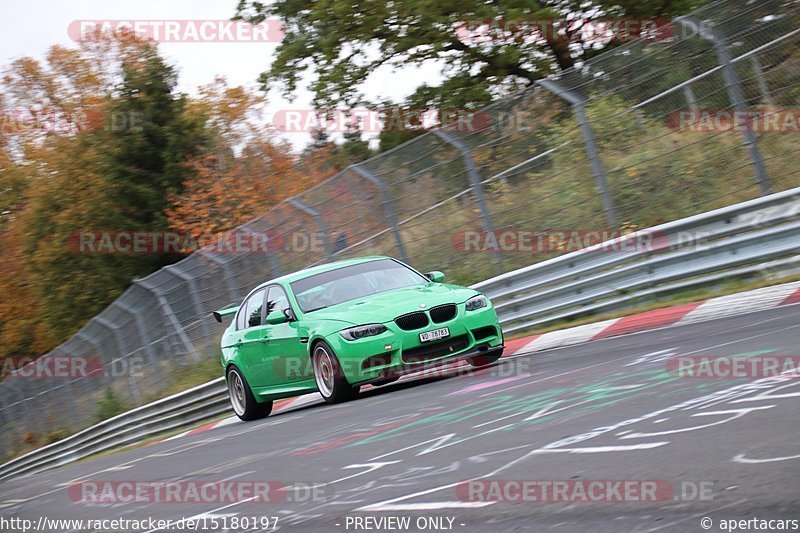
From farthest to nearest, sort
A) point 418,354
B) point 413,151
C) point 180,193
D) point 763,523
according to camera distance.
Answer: point 180,193
point 413,151
point 418,354
point 763,523

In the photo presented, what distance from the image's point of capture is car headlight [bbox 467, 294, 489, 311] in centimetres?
1117

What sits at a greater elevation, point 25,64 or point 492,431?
point 25,64

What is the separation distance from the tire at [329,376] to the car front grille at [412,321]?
0.74m

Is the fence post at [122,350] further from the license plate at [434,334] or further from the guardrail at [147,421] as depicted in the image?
the license plate at [434,334]

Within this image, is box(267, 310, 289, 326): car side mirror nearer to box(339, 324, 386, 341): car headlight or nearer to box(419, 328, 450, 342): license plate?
box(339, 324, 386, 341): car headlight

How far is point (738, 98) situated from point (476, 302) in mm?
3708

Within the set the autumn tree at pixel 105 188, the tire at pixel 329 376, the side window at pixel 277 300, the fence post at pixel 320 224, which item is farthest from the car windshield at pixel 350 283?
the autumn tree at pixel 105 188

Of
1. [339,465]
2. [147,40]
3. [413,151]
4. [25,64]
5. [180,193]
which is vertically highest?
[25,64]

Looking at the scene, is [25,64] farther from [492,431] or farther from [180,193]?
[492,431]

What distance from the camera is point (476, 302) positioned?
11258 mm

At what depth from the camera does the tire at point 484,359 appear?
1159 centimetres

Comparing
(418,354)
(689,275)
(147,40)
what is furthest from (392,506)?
(147,40)

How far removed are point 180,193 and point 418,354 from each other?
3546 centimetres

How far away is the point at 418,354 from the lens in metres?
10.8
